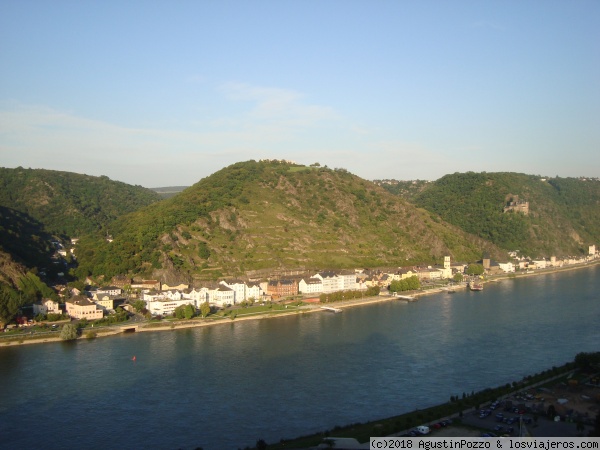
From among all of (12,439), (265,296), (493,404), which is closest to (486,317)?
(265,296)

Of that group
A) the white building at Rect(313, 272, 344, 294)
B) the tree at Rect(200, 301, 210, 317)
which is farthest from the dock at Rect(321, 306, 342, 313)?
the tree at Rect(200, 301, 210, 317)

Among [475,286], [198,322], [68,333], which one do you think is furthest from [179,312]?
[475,286]

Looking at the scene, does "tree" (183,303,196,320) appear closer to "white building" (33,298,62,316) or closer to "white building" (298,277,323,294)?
"white building" (33,298,62,316)

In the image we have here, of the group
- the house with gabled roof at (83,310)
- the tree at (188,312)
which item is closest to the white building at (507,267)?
the tree at (188,312)

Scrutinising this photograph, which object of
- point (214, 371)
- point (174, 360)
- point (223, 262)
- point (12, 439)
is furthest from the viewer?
point (223, 262)

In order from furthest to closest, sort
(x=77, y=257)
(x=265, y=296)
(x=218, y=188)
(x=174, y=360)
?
(x=218, y=188)
(x=77, y=257)
(x=265, y=296)
(x=174, y=360)

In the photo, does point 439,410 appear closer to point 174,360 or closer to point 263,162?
point 174,360

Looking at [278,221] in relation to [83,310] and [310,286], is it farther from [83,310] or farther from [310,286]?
[83,310]
